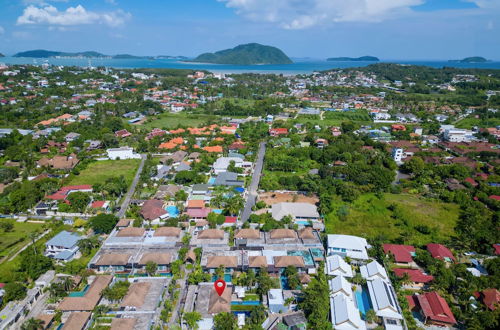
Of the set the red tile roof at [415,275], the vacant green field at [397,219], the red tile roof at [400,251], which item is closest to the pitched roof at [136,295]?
the vacant green field at [397,219]

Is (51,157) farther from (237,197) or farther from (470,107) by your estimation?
(470,107)

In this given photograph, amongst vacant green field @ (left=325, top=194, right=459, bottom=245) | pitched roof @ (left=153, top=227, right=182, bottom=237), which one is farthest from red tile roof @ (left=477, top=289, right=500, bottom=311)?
pitched roof @ (left=153, top=227, right=182, bottom=237)

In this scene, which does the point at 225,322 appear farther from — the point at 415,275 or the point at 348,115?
the point at 348,115

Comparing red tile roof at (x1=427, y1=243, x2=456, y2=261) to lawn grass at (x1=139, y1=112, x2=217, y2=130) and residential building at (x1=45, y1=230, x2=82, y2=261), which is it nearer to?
residential building at (x1=45, y1=230, x2=82, y2=261)

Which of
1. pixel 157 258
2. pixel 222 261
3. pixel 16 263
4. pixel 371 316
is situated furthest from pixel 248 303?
pixel 16 263

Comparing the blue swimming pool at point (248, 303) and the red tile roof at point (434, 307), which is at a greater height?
the red tile roof at point (434, 307)

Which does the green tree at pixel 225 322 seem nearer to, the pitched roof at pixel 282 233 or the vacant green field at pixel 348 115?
the pitched roof at pixel 282 233
